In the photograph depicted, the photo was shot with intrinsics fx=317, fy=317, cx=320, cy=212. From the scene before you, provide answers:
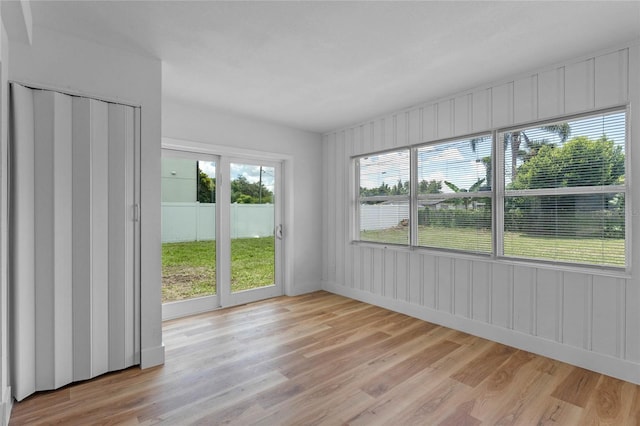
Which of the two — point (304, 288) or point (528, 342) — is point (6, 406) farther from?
point (528, 342)

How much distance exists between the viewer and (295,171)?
15.7 feet

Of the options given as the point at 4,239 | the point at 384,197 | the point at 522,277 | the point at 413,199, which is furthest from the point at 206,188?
the point at 522,277

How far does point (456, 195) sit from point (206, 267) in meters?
3.16

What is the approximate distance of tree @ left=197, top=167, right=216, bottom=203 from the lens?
401 cm

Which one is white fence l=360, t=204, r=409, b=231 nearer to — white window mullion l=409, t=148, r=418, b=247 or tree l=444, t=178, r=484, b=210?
white window mullion l=409, t=148, r=418, b=247

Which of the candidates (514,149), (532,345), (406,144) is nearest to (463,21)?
(514,149)

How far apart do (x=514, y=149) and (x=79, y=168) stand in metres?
3.72

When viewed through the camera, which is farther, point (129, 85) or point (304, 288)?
point (304, 288)

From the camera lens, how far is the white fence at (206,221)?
3.81 metres

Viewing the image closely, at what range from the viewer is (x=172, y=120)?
3627 millimetres

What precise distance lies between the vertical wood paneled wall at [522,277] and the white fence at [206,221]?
142 centimetres

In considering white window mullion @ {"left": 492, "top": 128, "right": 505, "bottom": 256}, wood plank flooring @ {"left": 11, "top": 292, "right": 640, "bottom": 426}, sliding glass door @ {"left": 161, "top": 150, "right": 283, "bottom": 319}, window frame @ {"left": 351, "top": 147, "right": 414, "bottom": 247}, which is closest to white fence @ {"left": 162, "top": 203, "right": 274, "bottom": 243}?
sliding glass door @ {"left": 161, "top": 150, "right": 283, "bottom": 319}

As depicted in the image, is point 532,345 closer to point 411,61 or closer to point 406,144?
point 406,144

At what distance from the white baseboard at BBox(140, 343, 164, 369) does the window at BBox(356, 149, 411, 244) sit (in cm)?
287
